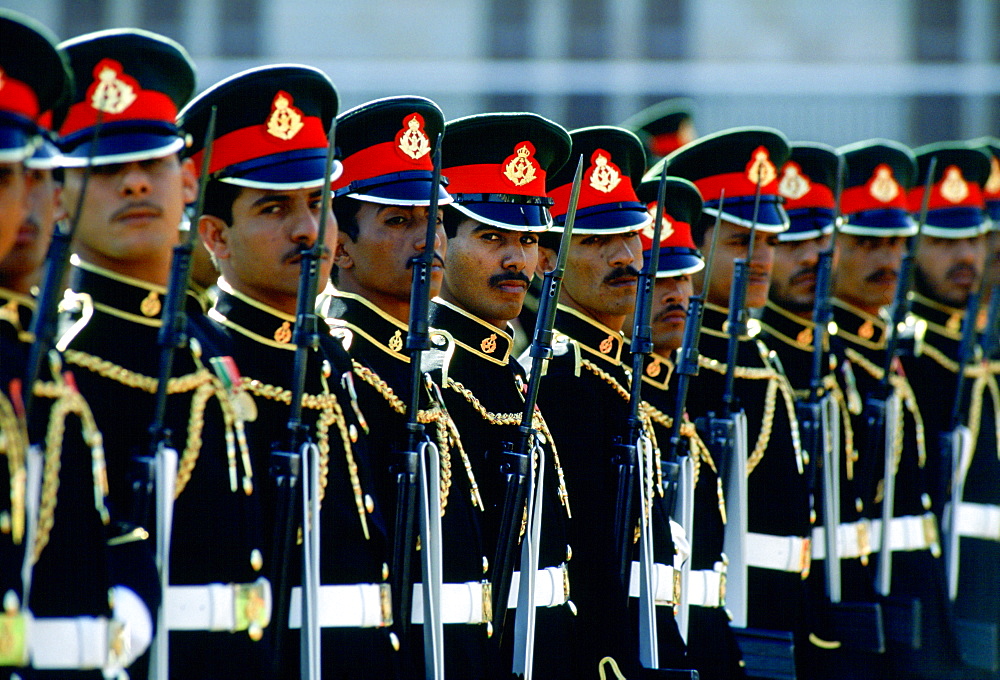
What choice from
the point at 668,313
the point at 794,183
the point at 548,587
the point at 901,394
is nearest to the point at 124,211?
the point at 548,587

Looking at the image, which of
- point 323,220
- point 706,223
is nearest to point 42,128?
point 323,220

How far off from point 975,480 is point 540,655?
3.72 meters

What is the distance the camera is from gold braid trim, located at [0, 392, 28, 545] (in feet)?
10.2

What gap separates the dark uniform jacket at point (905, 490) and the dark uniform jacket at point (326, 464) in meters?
3.49

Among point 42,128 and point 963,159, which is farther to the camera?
point 963,159

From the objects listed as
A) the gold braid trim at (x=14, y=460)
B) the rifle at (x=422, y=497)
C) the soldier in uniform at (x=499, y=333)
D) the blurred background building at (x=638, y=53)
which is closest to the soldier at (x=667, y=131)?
the soldier in uniform at (x=499, y=333)

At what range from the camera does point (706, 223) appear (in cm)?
646

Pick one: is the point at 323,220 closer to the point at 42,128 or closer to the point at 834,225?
the point at 42,128

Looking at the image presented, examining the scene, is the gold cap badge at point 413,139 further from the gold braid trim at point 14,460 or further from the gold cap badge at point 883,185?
the gold cap badge at point 883,185

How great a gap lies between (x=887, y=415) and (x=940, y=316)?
1.10 m

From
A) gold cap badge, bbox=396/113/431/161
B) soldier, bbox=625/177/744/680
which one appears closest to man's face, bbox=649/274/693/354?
soldier, bbox=625/177/744/680

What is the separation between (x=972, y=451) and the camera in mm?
7812

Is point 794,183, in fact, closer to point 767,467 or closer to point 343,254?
point 767,467

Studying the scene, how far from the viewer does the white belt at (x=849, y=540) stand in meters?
6.67
